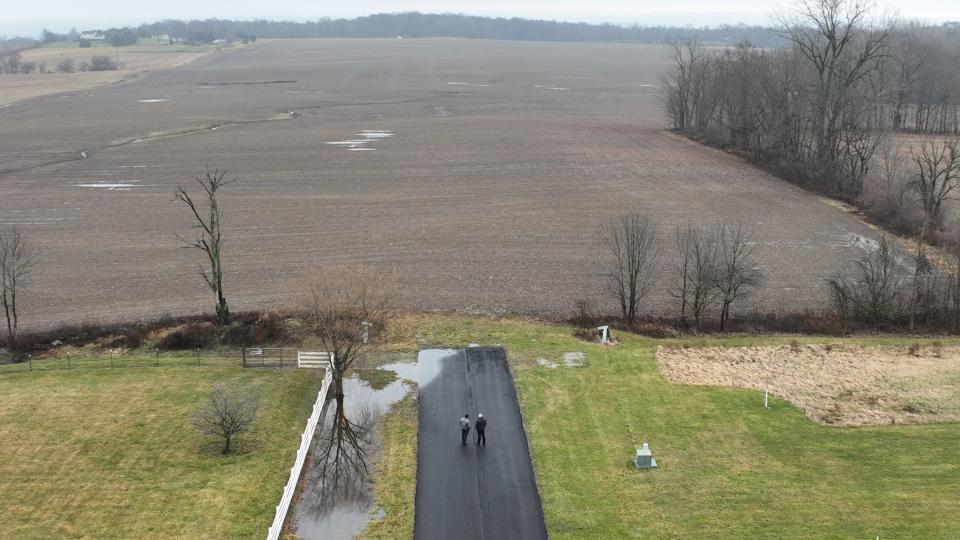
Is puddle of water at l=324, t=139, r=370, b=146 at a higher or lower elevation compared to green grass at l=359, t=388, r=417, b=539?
higher

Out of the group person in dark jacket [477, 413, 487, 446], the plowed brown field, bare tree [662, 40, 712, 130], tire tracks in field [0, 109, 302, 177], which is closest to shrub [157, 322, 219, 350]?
the plowed brown field

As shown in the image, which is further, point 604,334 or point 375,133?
point 375,133

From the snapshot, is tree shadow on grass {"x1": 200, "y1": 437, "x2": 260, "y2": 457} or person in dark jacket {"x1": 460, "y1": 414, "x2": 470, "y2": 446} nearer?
tree shadow on grass {"x1": 200, "y1": 437, "x2": 260, "y2": 457}

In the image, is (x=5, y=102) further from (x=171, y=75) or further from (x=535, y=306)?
(x=535, y=306)

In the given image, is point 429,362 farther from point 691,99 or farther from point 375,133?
point 691,99

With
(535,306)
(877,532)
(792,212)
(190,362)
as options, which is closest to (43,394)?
(190,362)

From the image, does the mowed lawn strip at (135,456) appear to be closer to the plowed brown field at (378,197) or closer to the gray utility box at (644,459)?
the plowed brown field at (378,197)

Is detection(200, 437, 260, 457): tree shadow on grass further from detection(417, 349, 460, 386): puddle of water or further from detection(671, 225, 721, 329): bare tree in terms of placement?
detection(671, 225, 721, 329): bare tree

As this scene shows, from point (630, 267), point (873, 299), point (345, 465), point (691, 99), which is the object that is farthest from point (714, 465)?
point (691, 99)

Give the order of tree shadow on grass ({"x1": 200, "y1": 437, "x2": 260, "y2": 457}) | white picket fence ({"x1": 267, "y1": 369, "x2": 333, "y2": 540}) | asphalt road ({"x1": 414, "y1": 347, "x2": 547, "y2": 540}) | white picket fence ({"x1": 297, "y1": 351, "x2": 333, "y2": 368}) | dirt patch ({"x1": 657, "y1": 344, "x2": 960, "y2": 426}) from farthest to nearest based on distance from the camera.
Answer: white picket fence ({"x1": 297, "y1": 351, "x2": 333, "y2": 368}) < dirt patch ({"x1": 657, "y1": 344, "x2": 960, "y2": 426}) < tree shadow on grass ({"x1": 200, "y1": 437, "x2": 260, "y2": 457}) < asphalt road ({"x1": 414, "y1": 347, "x2": 547, "y2": 540}) < white picket fence ({"x1": 267, "y1": 369, "x2": 333, "y2": 540})
